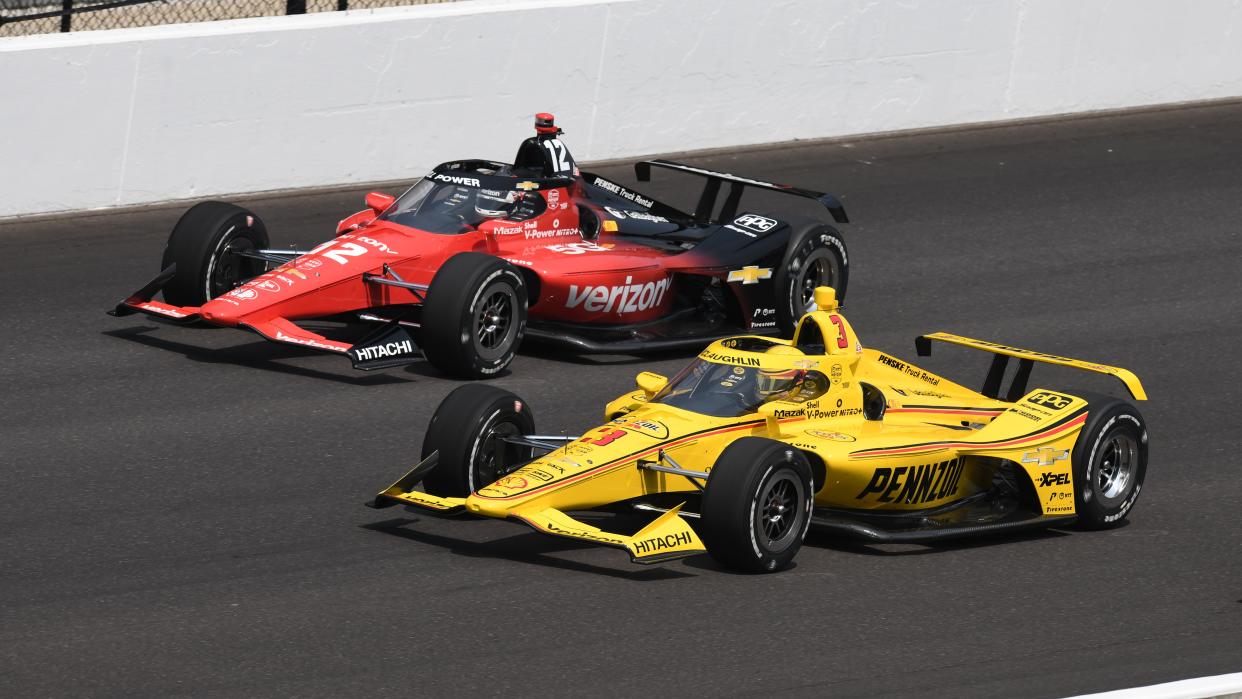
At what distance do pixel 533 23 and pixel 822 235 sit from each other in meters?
4.77

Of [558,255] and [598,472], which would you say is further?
[558,255]

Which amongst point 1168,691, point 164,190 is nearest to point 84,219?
point 164,190

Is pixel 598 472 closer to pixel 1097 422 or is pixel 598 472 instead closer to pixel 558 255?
pixel 1097 422

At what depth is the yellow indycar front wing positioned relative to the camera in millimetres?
8789

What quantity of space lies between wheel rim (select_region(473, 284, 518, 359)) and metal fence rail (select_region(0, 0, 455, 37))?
238 inches

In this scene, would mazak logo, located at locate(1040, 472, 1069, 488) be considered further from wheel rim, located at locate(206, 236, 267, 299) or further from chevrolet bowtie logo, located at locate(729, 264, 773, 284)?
wheel rim, located at locate(206, 236, 267, 299)

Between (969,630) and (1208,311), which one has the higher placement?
(1208,311)

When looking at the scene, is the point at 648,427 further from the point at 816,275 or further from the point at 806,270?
the point at 816,275

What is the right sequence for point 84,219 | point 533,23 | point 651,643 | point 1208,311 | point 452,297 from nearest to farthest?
point 651,643 < point 452,297 < point 1208,311 < point 84,219 < point 533,23

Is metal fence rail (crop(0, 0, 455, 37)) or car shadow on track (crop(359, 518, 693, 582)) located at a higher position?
metal fence rail (crop(0, 0, 455, 37))

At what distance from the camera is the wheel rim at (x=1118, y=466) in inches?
404

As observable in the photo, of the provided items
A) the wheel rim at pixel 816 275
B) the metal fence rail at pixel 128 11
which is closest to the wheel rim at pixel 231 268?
the wheel rim at pixel 816 275

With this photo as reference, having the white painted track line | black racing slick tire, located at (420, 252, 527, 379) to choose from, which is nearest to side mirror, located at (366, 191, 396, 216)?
black racing slick tire, located at (420, 252, 527, 379)

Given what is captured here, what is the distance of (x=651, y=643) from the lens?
324 inches
